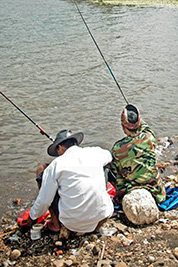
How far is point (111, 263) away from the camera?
3914 millimetres

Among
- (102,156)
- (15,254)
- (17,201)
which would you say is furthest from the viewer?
(17,201)

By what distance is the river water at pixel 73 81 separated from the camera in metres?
7.82

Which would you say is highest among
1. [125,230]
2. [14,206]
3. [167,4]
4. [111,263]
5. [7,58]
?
[111,263]

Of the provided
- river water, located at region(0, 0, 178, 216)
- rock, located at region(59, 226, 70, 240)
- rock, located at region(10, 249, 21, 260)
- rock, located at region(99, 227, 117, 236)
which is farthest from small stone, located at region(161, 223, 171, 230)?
river water, located at region(0, 0, 178, 216)

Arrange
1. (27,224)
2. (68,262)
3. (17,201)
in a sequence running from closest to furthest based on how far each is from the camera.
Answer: (68,262)
(27,224)
(17,201)

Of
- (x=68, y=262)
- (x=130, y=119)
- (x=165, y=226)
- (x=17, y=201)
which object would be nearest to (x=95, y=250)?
(x=68, y=262)

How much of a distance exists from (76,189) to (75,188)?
16 millimetres

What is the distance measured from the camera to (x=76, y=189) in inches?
159

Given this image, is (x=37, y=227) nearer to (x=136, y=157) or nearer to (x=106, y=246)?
(x=106, y=246)

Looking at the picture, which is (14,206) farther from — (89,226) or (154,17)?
(154,17)

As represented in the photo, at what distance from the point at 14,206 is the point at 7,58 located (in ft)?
29.1

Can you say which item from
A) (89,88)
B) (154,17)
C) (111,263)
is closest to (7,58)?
(89,88)

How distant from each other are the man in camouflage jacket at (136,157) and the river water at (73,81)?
69.1 inches

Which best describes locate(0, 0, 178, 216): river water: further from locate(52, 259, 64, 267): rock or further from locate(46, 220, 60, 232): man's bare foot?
locate(52, 259, 64, 267): rock
